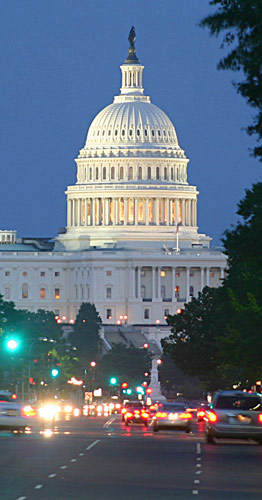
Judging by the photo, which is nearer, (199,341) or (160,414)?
(160,414)

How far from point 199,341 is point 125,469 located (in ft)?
276

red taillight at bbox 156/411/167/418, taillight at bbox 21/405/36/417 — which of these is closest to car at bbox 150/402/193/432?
red taillight at bbox 156/411/167/418

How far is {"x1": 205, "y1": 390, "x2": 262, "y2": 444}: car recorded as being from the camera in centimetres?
6303

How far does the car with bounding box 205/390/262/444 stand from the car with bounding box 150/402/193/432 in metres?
15.1

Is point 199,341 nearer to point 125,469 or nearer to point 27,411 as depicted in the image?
point 27,411

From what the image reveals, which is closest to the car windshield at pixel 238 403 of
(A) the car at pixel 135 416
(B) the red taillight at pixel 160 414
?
(B) the red taillight at pixel 160 414

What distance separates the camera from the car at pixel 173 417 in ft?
262

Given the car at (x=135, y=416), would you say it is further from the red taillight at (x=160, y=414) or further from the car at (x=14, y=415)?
the car at (x=14, y=415)

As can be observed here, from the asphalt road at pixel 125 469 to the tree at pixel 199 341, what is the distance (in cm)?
6084

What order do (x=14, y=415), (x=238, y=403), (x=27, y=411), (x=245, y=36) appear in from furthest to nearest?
(x=27, y=411) → (x=14, y=415) → (x=238, y=403) → (x=245, y=36)

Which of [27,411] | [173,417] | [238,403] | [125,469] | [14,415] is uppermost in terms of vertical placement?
[173,417]

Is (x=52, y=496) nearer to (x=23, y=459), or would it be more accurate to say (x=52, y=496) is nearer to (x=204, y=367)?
(x=23, y=459)

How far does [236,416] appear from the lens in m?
62.9

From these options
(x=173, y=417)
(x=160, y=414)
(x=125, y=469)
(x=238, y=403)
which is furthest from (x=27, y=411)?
(x=125, y=469)
